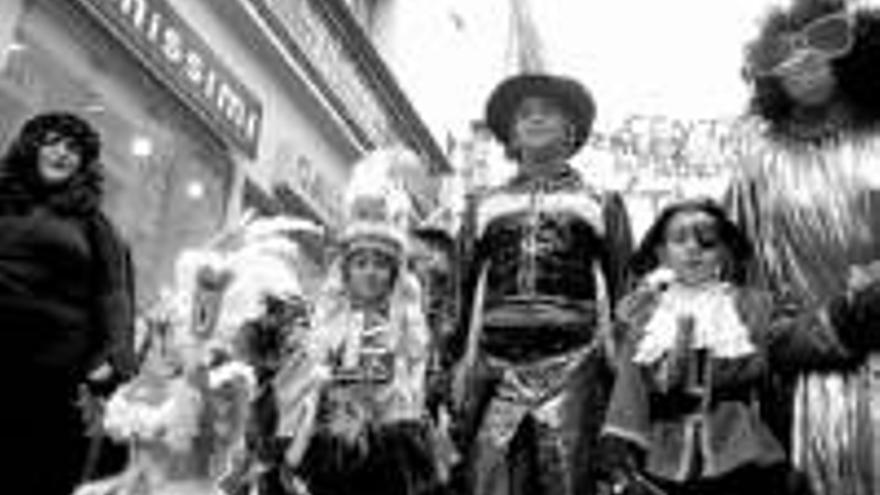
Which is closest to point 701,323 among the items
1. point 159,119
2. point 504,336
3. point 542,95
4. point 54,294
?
point 504,336

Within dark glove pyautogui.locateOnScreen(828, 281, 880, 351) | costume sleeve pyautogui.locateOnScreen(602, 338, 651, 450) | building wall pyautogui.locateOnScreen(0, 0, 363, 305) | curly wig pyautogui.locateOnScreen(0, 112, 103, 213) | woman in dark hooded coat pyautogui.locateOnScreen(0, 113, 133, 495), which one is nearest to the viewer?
dark glove pyautogui.locateOnScreen(828, 281, 880, 351)

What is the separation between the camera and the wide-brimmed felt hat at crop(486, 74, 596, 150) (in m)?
5.14

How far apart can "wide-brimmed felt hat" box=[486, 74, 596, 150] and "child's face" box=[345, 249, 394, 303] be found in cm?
85

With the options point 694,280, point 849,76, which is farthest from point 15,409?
point 849,76

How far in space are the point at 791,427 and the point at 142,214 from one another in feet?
17.2

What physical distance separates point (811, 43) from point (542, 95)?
114 centimetres

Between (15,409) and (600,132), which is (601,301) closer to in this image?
Result: (15,409)

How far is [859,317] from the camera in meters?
3.76

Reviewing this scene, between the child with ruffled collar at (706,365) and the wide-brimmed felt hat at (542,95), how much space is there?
1.04 meters

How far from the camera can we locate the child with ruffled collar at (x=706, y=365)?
3.75 metres

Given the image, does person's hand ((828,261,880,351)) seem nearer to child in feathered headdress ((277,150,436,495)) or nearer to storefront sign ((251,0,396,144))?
child in feathered headdress ((277,150,436,495))

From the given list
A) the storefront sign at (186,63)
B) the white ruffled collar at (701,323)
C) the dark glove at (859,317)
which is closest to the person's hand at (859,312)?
the dark glove at (859,317)

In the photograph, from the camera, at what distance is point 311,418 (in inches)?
171

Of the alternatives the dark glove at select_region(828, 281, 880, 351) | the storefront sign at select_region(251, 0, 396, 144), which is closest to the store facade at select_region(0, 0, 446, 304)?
the storefront sign at select_region(251, 0, 396, 144)
